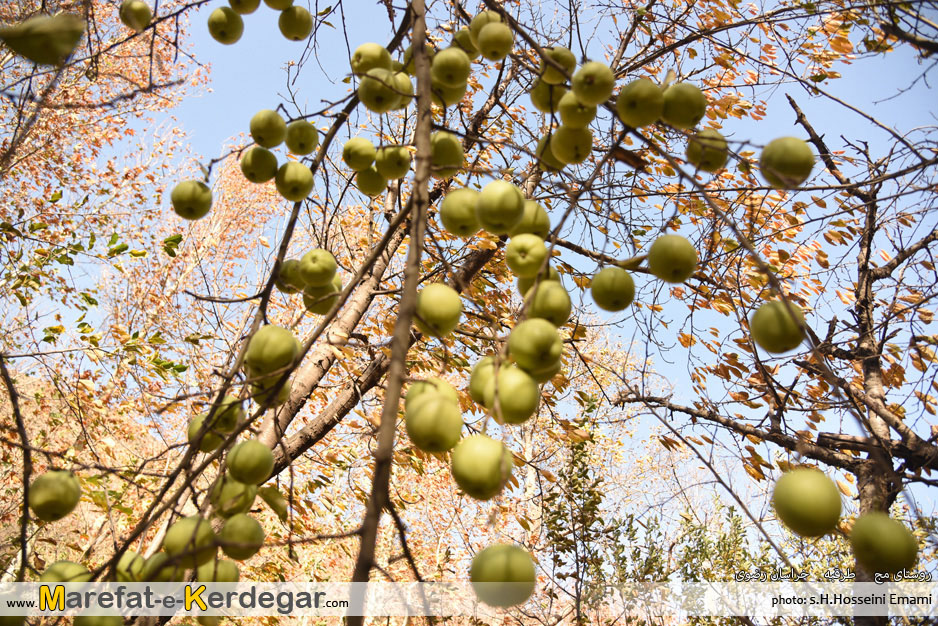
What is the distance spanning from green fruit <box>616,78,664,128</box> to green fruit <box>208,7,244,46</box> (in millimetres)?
1218

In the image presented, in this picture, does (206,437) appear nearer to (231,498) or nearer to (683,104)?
(231,498)

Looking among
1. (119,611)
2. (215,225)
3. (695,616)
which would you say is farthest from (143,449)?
(119,611)

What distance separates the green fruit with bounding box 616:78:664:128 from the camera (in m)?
1.22

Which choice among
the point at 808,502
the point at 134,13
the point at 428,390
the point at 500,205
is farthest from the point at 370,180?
the point at 808,502

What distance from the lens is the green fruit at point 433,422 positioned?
917 mm

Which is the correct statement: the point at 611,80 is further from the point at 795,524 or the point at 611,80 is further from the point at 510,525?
the point at 510,525

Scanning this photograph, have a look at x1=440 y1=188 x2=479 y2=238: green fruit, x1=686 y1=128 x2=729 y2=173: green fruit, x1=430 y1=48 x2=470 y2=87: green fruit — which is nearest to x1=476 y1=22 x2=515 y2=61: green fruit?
x1=430 y1=48 x2=470 y2=87: green fruit

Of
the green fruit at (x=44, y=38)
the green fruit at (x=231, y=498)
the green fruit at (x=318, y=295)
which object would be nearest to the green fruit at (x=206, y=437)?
the green fruit at (x=231, y=498)

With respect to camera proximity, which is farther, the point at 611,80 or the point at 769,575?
the point at 769,575

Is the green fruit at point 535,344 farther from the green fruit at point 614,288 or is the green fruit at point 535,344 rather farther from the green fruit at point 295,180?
the green fruit at point 295,180

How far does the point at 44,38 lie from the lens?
1.21m

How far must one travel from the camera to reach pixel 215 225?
8789mm

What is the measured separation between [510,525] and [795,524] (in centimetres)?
874

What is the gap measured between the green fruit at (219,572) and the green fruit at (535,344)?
69cm
